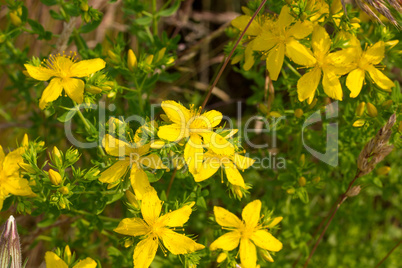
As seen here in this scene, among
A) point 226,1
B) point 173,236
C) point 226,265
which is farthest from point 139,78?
point 226,1

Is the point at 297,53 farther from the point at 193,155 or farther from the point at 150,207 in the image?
the point at 150,207

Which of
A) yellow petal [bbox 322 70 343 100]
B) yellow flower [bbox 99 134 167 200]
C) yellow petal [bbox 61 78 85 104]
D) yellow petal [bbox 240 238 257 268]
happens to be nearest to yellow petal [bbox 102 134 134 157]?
yellow flower [bbox 99 134 167 200]

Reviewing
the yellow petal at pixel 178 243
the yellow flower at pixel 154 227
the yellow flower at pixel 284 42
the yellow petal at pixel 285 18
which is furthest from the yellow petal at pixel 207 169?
the yellow petal at pixel 285 18

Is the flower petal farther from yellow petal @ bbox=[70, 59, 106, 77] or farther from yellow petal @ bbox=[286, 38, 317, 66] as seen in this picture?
yellow petal @ bbox=[286, 38, 317, 66]

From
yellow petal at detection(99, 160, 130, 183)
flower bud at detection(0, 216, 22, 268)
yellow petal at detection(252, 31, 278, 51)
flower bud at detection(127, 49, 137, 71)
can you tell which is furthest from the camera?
flower bud at detection(127, 49, 137, 71)

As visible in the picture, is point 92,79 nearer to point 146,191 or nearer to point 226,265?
point 146,191

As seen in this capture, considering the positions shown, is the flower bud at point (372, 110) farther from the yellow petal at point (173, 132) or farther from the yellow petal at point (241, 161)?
the yellow petal at point (173, 132)

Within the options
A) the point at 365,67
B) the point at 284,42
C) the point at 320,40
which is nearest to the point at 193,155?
the point at 284,42
